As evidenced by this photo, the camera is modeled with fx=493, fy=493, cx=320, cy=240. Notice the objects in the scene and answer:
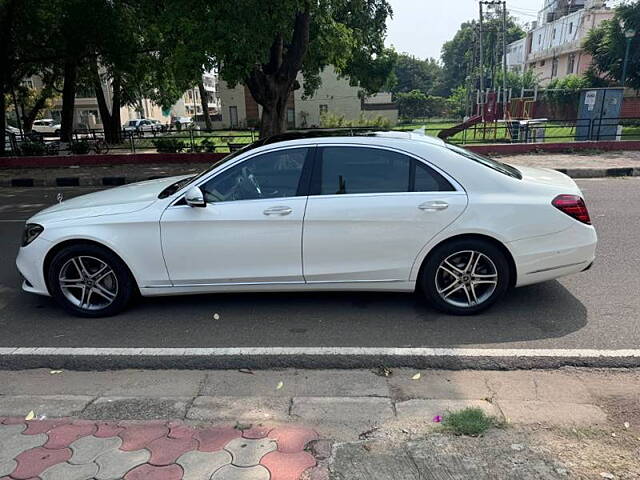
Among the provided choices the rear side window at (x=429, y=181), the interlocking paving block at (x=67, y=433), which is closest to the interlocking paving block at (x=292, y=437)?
the interlocking paving block at (x=67, y=433)

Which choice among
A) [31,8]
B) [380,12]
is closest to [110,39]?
[31,8]

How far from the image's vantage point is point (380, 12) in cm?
2353

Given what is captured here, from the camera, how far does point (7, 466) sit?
97.3 inches

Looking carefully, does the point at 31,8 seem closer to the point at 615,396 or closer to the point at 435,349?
the point at 435,349

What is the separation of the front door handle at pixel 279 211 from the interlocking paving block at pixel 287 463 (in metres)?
1.98

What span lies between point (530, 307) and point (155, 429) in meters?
3.23

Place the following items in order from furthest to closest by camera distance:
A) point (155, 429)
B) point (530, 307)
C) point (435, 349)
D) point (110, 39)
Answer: point (110, 39)
point (530, 307)
point (435, 349)
point (155, 429)

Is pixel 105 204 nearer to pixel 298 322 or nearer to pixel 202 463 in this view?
pixel 298 322

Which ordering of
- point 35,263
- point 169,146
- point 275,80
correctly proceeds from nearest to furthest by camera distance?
1. point 35,263
2. point 275,80
3. point 169,146

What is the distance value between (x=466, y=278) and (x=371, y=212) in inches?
38.7

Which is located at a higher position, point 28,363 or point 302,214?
point 302,214

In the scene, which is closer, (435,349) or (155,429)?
(155,429)

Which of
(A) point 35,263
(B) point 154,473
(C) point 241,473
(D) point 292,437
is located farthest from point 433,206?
(A) point 35,263

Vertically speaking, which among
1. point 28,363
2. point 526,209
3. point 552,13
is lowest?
point 28,363
